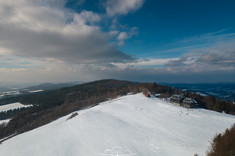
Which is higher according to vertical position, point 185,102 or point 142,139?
point 185,102

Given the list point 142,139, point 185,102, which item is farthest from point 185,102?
point 142,139

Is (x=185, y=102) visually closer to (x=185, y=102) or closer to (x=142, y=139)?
(x=185, y=102)

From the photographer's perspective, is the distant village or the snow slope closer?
the snow slope

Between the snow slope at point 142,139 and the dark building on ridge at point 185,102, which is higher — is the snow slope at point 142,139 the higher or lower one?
the lower one

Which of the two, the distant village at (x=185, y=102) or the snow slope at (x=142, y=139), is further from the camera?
the distant village at (x=185, y=102)

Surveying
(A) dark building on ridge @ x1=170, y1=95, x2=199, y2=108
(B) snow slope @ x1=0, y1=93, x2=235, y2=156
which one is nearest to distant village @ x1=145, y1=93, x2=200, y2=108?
(A) dark building on ridge @ x1=170, y1=95, x2=199, y2=108

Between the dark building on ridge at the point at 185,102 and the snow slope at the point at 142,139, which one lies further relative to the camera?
the dark building on ridge at the point at 185,102

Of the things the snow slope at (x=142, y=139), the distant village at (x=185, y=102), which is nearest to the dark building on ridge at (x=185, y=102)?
the distant village at (x=185, y=102)

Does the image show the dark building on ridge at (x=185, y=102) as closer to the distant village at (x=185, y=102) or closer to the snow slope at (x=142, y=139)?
the distant village at (x=185, y=102)

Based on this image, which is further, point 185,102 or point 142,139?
point 185,102

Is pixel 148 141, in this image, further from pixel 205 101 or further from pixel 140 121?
pixel 205 101

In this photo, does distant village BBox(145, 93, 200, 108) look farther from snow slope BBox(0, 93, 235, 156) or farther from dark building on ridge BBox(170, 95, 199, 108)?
snow slope BBox(0, 93, 235, 156)

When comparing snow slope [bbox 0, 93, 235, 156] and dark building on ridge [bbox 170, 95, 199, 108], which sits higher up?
dark building on ridge [bbox 170, 95, 199, 108]
